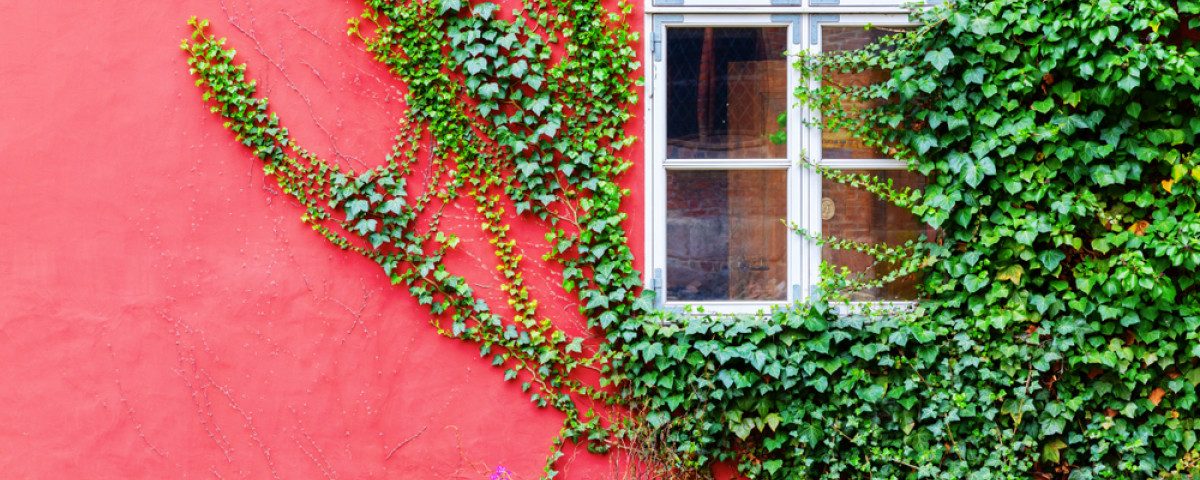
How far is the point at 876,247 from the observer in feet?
11.2

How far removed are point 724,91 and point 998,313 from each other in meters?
1.61

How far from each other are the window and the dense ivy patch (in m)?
0.12

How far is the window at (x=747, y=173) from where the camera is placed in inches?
134

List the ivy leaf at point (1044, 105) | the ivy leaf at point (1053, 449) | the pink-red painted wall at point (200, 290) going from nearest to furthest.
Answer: the ivy leaf at point (1044, 105)
the ivy leaf at point (1053, 449)
the pink-red painted wall at point (200, 290)

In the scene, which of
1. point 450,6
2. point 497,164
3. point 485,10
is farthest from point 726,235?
point 450,6

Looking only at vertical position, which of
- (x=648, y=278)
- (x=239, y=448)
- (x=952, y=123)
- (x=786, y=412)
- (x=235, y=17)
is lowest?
(x=239, y=448)

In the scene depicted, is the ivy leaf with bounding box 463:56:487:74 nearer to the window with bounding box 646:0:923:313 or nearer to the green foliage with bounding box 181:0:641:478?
Answer: the green foliage with bounding box 181:0:641:478

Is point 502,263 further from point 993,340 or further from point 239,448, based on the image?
point 993,340

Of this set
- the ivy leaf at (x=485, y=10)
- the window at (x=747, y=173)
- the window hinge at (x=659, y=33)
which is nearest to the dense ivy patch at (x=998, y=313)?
the window at (x=747, y=173)

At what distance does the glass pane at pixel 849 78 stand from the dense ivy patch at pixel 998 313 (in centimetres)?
7

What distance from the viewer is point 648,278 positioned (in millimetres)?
3385

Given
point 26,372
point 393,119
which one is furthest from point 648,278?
point 26,372

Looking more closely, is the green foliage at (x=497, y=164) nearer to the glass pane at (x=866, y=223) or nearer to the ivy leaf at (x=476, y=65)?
the ivy leaf at (x=476, y=65)

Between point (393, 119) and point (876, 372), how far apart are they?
8.41ft
